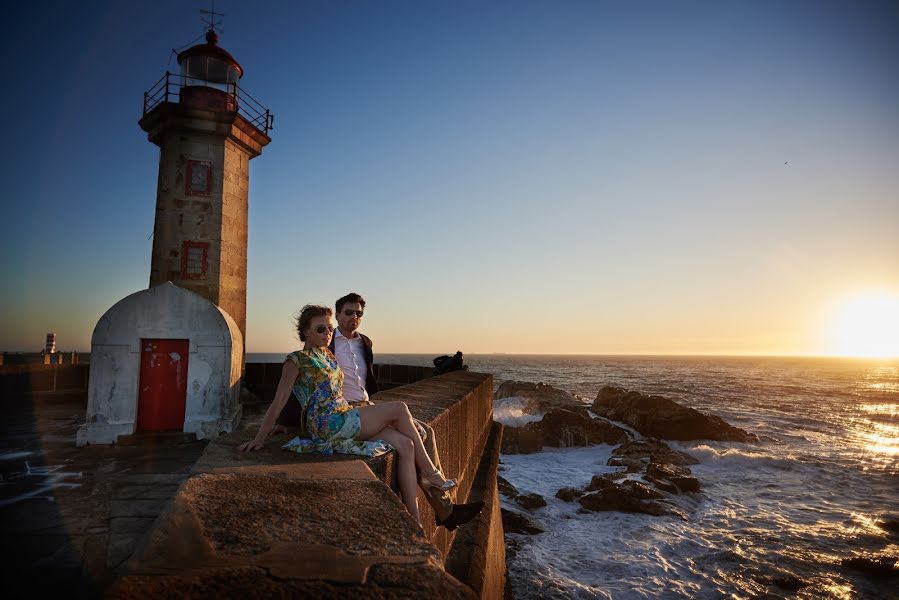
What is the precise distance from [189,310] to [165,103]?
20.8 ft

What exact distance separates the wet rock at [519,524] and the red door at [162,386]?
22.0ft

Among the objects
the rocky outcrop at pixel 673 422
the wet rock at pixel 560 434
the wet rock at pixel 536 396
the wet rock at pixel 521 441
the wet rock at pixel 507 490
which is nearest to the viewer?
the wet rock at pixel 507 490

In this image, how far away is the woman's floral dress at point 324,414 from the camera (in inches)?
109

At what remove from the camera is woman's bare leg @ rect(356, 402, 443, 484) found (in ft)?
9.37

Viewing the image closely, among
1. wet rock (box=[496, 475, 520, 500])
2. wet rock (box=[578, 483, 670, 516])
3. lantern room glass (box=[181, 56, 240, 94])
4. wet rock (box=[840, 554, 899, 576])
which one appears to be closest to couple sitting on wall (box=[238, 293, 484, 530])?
wet rock (box=[496, 475, 520, 500])

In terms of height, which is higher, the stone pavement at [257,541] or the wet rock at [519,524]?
the stone pavement at [257,541]

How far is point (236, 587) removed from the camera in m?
1.21

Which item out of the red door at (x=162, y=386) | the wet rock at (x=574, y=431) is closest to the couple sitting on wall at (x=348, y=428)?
the red door at (x=162, y=386)

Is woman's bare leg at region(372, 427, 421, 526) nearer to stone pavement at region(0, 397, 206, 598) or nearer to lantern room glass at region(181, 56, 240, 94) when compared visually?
stone pavement at region(0, 397, 206, 598)

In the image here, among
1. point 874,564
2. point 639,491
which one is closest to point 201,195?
point 639,491

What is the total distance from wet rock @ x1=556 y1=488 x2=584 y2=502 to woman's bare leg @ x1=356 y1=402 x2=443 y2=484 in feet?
23.2

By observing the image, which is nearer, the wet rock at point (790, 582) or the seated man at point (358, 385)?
the seated man at point (358, 385)

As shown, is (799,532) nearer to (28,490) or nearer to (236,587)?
(236,587)

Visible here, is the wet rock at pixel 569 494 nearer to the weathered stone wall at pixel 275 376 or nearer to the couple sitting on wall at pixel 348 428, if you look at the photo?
the weathered stone wall at pixel 275 376
